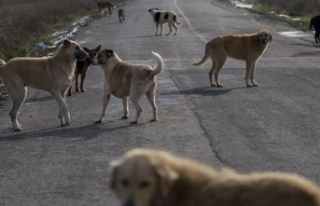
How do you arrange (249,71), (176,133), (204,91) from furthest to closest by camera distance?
(249,71) < (204,91) < (176,133)

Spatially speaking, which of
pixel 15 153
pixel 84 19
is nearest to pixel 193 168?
pixel 15 153

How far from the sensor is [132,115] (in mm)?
11891

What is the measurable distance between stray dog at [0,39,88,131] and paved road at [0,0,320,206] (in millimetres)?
380

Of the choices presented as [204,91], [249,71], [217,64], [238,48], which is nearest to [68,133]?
[204,91]

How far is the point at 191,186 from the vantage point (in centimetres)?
432

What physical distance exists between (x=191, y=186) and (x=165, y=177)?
0.23 m

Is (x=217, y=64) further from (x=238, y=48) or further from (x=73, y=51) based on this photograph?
(x=73, y=51)

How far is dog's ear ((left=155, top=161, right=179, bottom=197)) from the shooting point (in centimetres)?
416

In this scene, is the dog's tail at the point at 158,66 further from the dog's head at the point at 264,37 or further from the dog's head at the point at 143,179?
the dog's head at the point at 143,179

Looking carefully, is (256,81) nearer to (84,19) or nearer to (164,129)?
(164,129)

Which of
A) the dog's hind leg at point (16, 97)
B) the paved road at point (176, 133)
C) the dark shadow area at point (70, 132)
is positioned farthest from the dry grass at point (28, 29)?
the dark shadow area at point (70, 132)

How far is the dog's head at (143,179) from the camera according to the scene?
13.6 ft

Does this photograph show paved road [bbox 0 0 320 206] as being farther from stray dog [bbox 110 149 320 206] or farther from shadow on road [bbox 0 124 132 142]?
stray dog [bbox 110 149 320 206]

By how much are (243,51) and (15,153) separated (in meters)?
7.75
